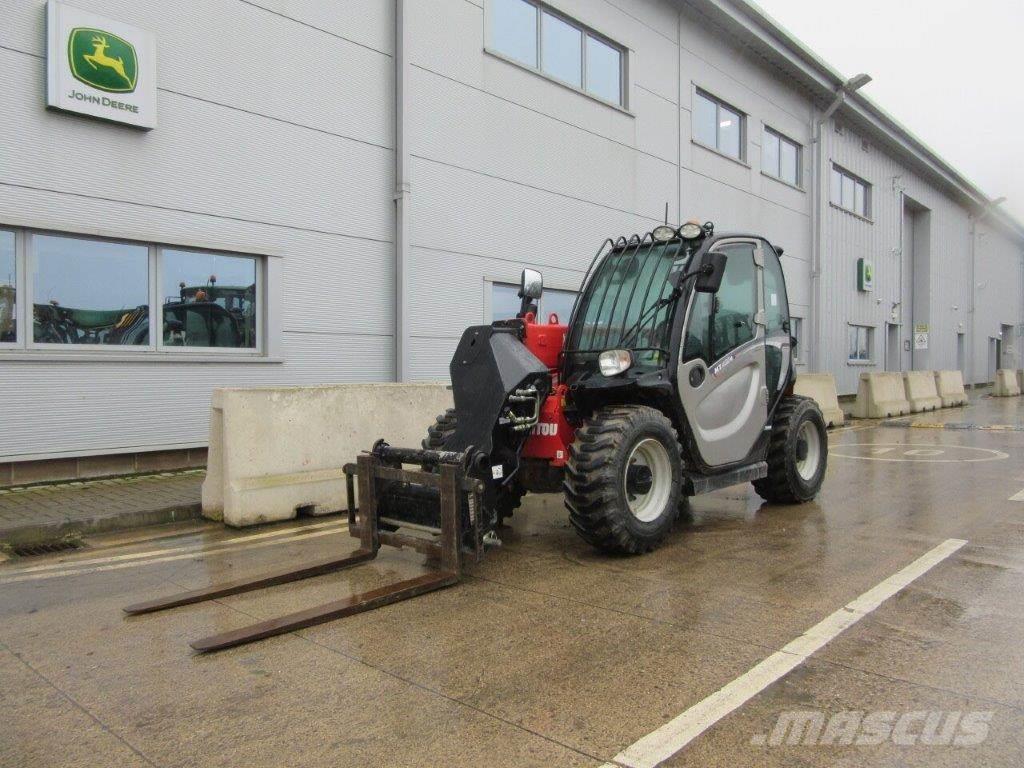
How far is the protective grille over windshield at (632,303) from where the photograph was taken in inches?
245

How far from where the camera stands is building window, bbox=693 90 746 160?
18234mm

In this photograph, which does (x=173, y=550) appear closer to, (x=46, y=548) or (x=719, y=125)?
(x=46, y=548)

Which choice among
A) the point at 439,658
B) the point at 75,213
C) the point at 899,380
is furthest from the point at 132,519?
the point at 899,380

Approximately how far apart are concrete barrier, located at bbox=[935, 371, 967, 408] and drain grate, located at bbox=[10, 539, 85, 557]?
2326cm

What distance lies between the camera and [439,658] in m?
3.84

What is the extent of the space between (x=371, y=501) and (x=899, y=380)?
18.7 metres

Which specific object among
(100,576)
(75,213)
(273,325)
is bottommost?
(100,576)

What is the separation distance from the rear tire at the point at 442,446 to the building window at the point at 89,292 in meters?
4.80

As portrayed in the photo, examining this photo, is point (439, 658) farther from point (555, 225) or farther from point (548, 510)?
point (555, 225)

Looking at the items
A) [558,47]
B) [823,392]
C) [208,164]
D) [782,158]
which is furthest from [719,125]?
[208,164]

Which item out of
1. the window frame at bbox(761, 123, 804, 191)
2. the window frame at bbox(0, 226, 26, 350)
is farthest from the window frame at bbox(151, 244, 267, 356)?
the window frame at bbox(761, 123, 804, 191)

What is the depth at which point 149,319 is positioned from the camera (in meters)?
9.23

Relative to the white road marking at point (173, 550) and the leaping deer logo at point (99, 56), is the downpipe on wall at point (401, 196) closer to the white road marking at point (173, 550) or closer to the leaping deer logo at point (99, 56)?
the leaping deer logo at point (99, 56)

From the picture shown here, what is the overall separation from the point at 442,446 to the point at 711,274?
8.08ft
